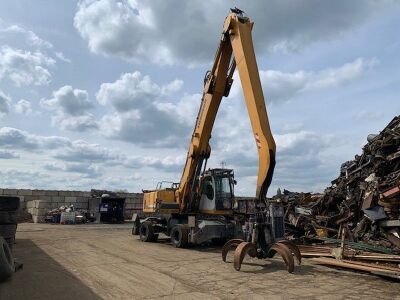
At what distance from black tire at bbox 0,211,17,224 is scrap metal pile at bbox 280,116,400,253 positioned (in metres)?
8.75

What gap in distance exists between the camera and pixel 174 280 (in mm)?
9398

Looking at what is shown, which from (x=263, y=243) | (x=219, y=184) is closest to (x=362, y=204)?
(x=219, y=184)

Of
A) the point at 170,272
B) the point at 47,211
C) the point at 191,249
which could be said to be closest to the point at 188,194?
the point at 191,249

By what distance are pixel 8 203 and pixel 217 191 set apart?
8109 mm

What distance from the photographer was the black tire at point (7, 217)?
1010 cm

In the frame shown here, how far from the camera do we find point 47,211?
31.9 metres

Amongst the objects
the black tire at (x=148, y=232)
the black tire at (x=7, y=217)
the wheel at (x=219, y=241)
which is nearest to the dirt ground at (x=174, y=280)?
the black tire at (x=7, y=217)

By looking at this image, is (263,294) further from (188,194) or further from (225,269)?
(188,194)

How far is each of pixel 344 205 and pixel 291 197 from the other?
15.0 feet

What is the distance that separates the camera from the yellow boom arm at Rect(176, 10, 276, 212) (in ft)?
37.5

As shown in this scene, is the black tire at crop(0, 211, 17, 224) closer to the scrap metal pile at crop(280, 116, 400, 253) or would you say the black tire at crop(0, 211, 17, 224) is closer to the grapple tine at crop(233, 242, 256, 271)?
the grapple tine at crop(233, 242, 256, 271)

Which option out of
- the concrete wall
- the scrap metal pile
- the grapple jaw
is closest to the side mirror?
the scrap metal pile

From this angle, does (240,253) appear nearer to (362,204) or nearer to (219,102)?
(362,204)

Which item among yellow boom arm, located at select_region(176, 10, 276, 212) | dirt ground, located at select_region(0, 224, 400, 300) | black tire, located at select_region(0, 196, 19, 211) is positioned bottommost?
dirt ground, located at select_region(0, 224, 400, 300)
